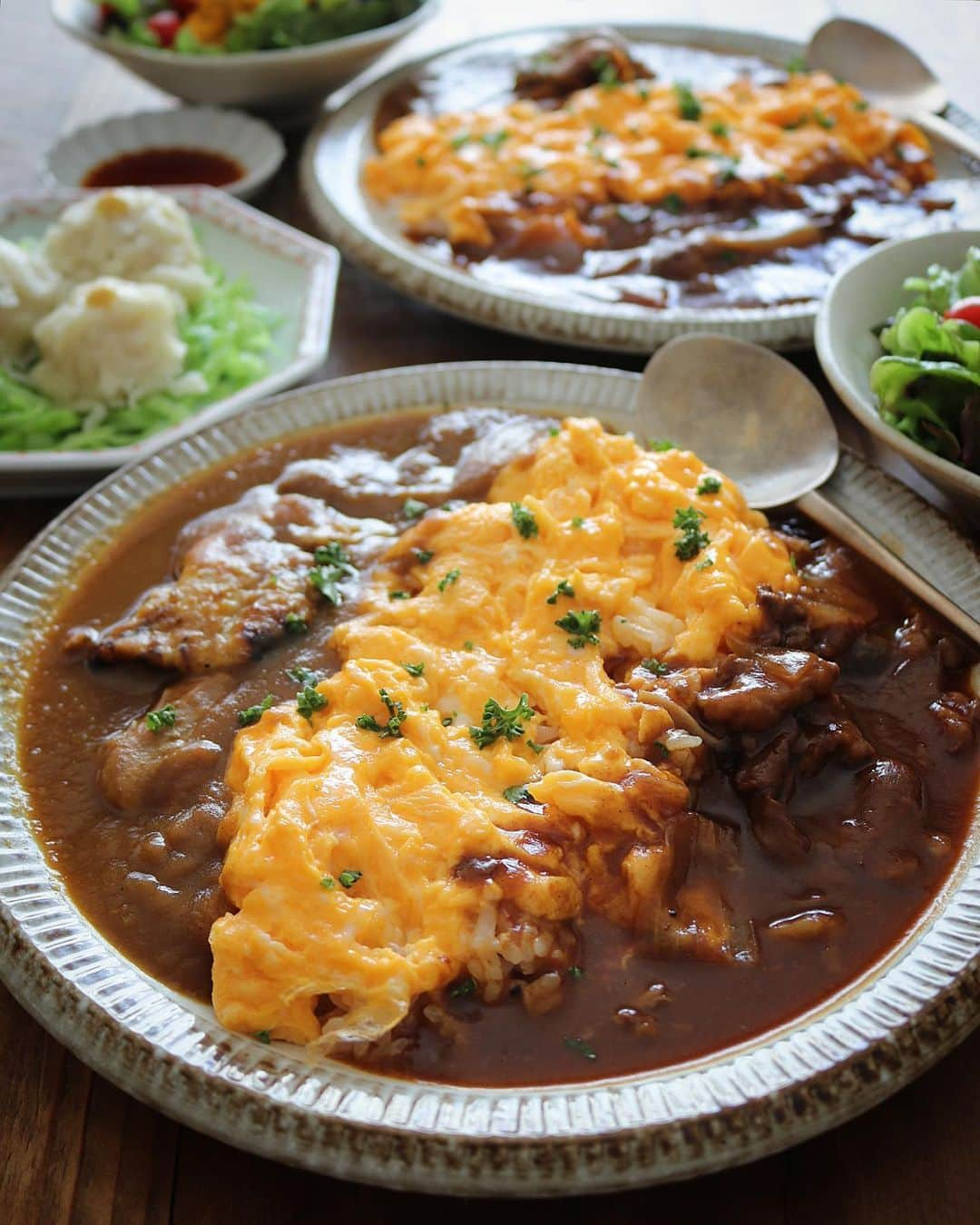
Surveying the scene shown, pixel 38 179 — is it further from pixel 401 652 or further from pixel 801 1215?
pixel 801 1215

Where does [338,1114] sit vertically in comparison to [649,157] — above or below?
below

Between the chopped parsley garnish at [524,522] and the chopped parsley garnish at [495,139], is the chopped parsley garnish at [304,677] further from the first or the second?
the chopped parsley garnish at [495,139]

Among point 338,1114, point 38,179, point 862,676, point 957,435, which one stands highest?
point 957,435

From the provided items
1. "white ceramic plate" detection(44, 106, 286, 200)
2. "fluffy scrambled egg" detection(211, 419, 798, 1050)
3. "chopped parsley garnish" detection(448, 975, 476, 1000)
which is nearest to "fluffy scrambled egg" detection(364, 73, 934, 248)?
"white ceramic plate" detection(44, 106, 286, 200)

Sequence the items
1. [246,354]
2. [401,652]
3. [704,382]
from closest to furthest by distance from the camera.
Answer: [401,652] → [704,382] → [246,354]

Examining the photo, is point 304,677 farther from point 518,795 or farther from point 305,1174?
point 305,1174

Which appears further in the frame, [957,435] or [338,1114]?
[957,435]

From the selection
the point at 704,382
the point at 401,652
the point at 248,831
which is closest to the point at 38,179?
the point at 704,382
